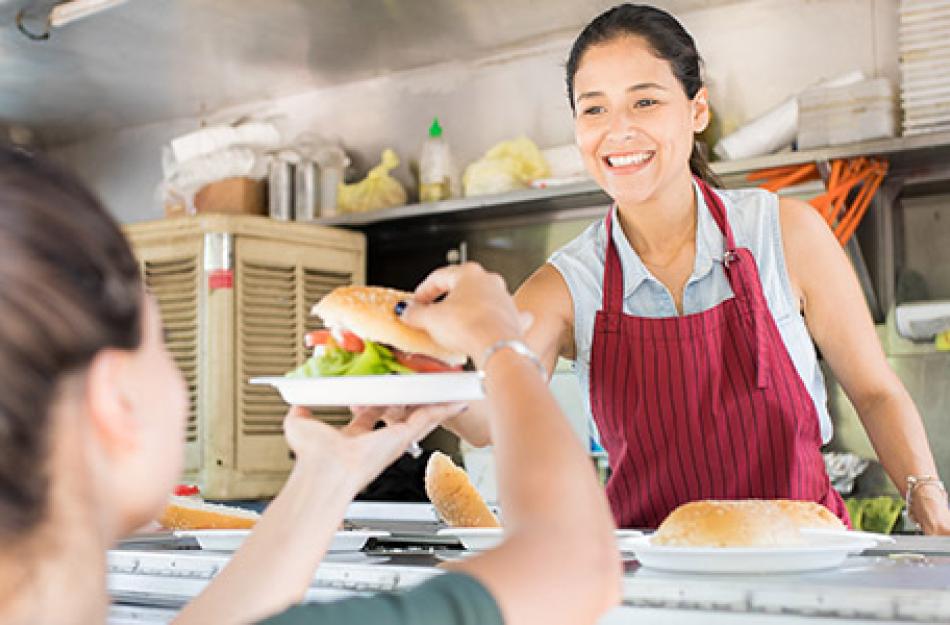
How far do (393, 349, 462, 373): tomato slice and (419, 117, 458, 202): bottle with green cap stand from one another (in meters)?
3.40

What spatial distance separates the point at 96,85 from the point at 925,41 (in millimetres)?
3528

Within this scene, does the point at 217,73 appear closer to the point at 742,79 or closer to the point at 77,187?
the point at 742,79

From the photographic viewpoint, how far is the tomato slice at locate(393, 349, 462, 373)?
54.7 inches

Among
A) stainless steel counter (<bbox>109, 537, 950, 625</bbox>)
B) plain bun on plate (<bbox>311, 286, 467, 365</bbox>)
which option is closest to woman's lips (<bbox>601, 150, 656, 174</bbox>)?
stainless steel counter (<bbox>109, 537, 950, 625</bbox>)

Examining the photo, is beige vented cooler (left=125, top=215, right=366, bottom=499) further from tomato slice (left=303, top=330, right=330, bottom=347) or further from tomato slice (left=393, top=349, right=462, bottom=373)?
tomato slice (left=393, top=349, right=462, bottom=373)

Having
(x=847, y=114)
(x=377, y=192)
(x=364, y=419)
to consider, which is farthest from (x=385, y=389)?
(x=377, y=192)

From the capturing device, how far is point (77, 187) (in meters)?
0.79

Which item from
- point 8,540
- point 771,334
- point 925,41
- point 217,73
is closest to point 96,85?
point 217,73

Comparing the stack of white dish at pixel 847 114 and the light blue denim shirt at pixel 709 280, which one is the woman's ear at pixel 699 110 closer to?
the light blue denim shirt at pixel 709 280

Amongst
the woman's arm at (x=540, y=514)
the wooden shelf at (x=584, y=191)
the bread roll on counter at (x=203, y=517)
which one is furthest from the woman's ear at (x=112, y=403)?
the wooden shelf at (x=584, y=191)

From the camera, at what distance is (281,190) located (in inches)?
202

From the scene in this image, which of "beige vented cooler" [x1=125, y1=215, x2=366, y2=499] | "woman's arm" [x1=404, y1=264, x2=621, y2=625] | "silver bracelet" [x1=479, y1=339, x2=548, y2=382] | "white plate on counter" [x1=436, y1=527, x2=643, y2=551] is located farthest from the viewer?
"beige vented cooler" [x1=125, y1=215, x2=366, y2=499]

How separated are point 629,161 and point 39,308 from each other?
1.74 meters

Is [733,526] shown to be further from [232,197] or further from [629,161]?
[232,197]
